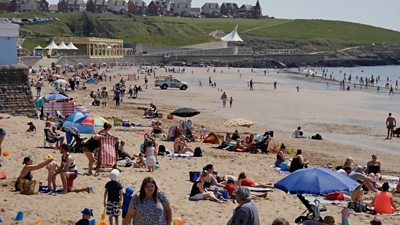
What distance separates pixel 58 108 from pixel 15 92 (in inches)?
58.6

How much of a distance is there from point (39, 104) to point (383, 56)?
13517 cm

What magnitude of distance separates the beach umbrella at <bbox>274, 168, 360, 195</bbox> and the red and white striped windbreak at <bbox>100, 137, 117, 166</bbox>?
4708mm

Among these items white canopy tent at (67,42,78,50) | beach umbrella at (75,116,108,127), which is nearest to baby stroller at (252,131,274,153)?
beach umbrella at (75,116,108,127)

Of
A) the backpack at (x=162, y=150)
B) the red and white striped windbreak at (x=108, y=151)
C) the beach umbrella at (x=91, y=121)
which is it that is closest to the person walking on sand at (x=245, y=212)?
the red and white striped windbreak at (x=108, y=151)

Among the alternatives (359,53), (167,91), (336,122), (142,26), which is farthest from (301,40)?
(336,122)

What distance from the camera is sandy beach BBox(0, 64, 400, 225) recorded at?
38.6ft

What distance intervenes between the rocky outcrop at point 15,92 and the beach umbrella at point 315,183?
13.3 meters

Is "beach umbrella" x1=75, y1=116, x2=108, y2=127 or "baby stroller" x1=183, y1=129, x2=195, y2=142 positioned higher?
"beach umbrella" x1=75, y1=116, x2=108, y2=127

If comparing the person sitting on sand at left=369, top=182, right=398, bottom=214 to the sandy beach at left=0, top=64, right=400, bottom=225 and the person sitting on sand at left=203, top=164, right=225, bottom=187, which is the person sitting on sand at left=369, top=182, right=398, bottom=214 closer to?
the sandy beach at left=0, top=64, right=400, bottom=225

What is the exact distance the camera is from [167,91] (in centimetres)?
4866

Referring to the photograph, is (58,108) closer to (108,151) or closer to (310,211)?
(108,151)

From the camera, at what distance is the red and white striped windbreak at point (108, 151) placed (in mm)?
14562

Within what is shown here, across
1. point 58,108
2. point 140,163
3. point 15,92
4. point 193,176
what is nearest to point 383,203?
point 193,176

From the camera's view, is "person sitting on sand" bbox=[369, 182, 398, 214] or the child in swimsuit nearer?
the child in swimsuit
